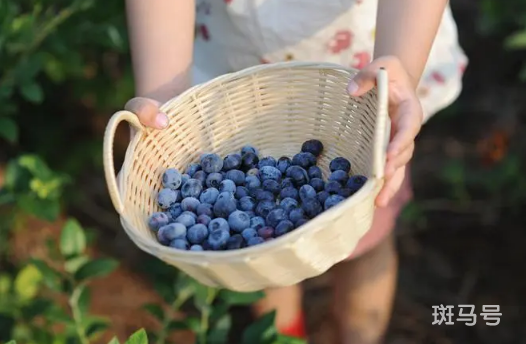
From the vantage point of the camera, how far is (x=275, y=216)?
1056 mm

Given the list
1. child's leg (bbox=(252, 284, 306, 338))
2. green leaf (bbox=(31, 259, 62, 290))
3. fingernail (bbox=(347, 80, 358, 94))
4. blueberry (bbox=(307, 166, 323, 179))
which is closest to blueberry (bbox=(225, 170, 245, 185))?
blueberry (bbox=(307, 166, 323, 179))

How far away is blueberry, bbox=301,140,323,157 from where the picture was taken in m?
1.20

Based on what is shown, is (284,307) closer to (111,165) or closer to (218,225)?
(218,225)

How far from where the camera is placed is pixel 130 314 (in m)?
2.13

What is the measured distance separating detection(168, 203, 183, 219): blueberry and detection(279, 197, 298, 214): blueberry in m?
0.14

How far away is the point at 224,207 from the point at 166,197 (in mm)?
85

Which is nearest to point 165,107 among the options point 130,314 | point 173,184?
point 173,184

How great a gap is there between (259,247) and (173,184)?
29cm

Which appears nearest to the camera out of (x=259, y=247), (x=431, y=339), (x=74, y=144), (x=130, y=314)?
(x=259, y=247)

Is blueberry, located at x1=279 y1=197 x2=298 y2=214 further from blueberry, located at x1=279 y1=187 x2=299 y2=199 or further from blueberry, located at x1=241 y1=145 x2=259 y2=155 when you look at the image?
blueberry, located at x1=241 y1=145 x2=259 y2=155

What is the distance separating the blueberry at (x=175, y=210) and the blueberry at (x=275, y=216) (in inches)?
5.2

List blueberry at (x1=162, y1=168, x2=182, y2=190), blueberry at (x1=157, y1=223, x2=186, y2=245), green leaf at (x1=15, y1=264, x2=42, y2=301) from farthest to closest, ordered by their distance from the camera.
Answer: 1. green leaf at (x1=15, y1=264, x2=42, y2=301)
2. blueberry at (x1=162, y1=168, x2=182, y2=190)
3. blueberry at (x1=157, y1=223, x2=186, y2=245)

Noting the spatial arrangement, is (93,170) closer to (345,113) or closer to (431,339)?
(431,339)

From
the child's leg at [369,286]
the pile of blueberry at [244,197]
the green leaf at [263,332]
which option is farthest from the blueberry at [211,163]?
the child's leg at [369,286]
